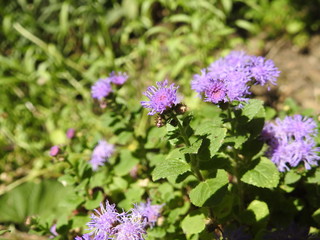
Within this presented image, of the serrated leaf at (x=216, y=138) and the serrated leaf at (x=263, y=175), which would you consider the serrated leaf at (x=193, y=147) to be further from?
the serrated leaf at (x=263, y=175)

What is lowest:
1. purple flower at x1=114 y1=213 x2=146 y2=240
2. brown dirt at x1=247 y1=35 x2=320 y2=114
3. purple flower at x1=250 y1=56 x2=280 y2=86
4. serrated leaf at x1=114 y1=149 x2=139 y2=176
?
purple flower at x1=114 y1=213 x2=146 y2=240

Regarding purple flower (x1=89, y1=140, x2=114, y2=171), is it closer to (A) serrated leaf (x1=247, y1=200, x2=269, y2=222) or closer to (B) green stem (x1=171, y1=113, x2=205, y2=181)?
(B) green stem (x1=171, y1=113, x2=205, y2=181)

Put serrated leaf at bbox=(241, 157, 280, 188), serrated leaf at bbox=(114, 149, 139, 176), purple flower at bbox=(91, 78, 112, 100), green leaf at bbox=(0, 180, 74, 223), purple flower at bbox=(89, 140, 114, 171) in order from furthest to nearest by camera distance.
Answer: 1. green leaf at bbox=(0, 180, 74, 223)
2. purple flower at bbox=(89, 140, 114, 171)
3. serrated leaf at bbox=(114, 149, 139, 176)
4. purple flower at bbox=(91, 78, 112, 100)
5. serrated leaf at bbox=(241, 157, 280, 188)

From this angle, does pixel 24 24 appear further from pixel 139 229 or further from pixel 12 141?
pixel 139 229

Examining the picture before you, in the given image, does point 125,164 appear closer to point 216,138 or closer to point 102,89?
point 102,89

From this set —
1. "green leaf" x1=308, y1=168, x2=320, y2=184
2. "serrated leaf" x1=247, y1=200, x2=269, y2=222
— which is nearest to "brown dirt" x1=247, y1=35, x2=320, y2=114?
"green leaf" x1=308, y1=168, x2=320, y2=184

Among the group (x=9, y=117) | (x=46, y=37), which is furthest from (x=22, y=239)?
(x=46, y=37)
